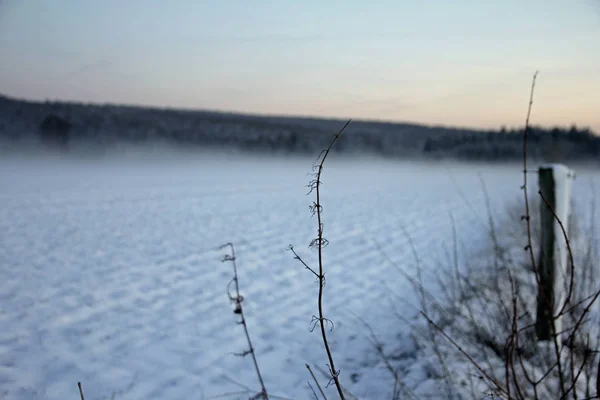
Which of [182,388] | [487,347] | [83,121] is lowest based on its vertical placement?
[182,388]

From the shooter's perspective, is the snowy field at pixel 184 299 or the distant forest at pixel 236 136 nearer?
the snowy field at pixel 184 299

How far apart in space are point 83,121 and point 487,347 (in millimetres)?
44801

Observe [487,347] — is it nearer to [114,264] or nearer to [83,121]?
[114,264]

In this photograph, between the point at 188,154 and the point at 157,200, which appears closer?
the point at 157,200

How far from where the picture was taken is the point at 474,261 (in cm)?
615

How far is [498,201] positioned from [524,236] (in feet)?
24.9

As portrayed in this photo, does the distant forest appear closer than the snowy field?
No

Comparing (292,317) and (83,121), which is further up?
(83,121)

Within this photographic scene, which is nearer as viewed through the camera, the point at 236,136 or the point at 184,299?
the point at 184,299

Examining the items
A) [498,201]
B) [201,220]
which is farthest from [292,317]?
[498,201]

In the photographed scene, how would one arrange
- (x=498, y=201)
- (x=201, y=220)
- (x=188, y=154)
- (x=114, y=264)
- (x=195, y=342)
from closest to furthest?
(x=195, y=342), (x=114, y=264), (x=201, y=220), (x=498, y=201), (x=188, y=154)

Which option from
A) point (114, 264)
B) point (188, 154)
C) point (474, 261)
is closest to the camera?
point (114, 264)

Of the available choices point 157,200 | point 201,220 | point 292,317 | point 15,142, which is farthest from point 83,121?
point 292,317

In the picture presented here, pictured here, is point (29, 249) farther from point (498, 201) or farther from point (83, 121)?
point (83, 121)
